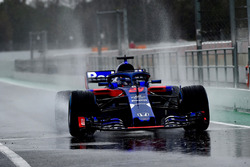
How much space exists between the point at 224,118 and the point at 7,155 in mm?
7441

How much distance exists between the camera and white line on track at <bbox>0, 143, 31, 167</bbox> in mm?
9352

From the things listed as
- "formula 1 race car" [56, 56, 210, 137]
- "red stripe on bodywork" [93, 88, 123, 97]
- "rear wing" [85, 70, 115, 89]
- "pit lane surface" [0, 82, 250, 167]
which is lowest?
"pit lane surface" [0, 82, 250, 167]

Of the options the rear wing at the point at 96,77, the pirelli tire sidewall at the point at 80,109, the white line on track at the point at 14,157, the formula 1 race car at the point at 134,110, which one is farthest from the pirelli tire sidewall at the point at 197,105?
the rear wing at the point at 96,77

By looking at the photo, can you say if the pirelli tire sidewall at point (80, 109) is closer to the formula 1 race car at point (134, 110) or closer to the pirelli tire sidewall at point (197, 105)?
the formula 1 race car at point (134, 110)

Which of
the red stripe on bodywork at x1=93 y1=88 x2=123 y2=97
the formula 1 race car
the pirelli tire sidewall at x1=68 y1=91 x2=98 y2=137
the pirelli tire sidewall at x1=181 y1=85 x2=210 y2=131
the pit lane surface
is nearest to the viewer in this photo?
the pit lane surface

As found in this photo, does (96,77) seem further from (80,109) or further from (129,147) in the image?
(129,147)

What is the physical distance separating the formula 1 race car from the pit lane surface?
245mm

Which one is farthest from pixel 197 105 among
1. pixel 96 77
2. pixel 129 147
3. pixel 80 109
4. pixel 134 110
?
pixel 96 77

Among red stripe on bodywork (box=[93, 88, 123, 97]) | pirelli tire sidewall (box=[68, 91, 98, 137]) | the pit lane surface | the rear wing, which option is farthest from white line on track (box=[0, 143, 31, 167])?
the rear wing

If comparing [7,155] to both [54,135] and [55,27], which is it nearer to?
[54,135]

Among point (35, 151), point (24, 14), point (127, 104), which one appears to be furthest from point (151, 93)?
point (24, 14)

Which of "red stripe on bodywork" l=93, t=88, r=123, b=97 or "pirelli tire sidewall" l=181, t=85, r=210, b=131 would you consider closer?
"pirelli tire sidewall" l=181, t=85, r=210, b=131

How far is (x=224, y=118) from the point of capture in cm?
1656

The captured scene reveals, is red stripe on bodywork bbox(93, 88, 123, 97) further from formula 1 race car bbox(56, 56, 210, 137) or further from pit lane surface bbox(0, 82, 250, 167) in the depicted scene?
pit lane surface bbox(0, 82, 250, 167)
